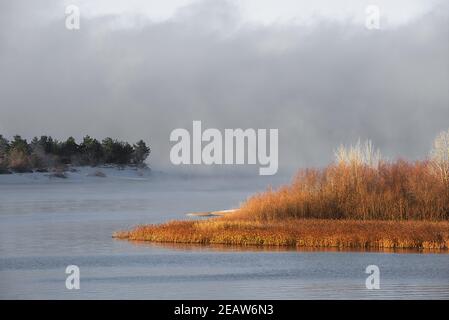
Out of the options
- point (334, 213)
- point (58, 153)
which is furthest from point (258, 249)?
point (58, 153)

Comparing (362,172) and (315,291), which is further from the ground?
(362,172)

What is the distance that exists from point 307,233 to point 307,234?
284 mm

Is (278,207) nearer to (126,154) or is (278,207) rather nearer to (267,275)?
(267,275)

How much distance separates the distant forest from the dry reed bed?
9605 cm

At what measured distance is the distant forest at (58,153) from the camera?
144750 millimetres

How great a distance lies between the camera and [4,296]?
31.0 meters

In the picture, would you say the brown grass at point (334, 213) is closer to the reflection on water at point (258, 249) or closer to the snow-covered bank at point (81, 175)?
the reflection on water at point (258, 249)

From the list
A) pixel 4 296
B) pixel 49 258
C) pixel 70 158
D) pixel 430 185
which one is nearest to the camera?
pixel 4 296

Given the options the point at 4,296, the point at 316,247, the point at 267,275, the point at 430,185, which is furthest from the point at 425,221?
the point at 4,296

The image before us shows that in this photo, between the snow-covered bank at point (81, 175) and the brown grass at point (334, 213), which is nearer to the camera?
the brown grass at point (334, 213)

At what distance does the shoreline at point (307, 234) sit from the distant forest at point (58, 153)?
96.0 metres

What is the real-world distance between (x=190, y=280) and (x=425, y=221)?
849 inches

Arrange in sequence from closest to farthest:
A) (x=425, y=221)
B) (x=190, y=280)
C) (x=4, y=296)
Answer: (x=4, y=296)
(x=190, y=280)
(x=425, y=221)

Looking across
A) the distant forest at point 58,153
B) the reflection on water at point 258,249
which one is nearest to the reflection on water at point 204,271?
the reflection on water at point 258,249
